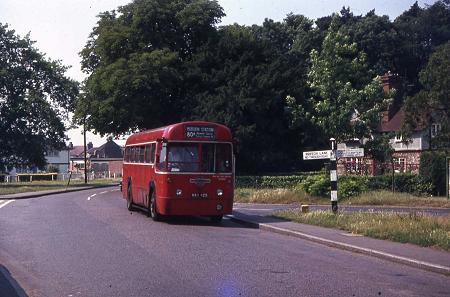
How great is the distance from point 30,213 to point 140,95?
24580mm

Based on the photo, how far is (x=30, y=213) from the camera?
26.5m

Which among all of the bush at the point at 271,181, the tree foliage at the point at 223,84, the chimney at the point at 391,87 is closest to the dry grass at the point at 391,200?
the bush at the point at 271,181

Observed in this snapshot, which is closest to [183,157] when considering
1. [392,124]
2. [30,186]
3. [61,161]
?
[30,186]

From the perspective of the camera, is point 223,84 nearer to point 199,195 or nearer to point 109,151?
point 199,195

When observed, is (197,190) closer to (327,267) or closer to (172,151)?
(172,151)

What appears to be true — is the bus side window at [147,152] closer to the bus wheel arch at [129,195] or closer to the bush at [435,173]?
the bus wheel arch at [129,195]

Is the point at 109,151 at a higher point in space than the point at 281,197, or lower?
higher

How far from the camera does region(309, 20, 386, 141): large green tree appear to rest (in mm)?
42406

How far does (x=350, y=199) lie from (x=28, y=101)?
46.7m

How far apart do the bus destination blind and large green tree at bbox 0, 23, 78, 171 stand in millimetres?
49159

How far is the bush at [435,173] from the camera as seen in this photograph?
36562mm

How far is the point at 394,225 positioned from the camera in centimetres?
1741

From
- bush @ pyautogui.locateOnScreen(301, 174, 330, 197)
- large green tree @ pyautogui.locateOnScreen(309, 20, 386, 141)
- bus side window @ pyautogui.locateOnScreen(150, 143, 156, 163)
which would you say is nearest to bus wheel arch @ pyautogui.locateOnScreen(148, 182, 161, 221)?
bus side window @ pyautogui.locateOnScreen(150, 143, 156, 163)

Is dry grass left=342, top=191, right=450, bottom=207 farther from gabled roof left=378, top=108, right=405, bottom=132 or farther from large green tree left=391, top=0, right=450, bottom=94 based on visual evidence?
large green tree left=391, top=0, right=450, bottom=94
